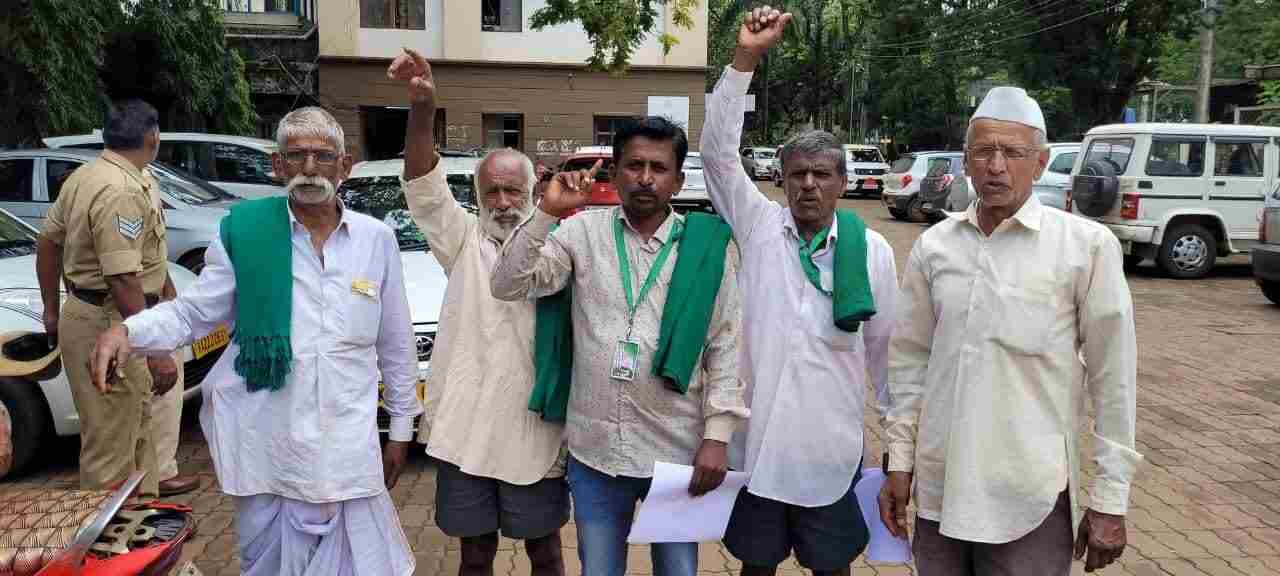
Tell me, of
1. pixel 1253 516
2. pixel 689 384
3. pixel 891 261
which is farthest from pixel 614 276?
pixel 1253 516

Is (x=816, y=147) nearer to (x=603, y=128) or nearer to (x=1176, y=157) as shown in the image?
(x=1176, y=157)

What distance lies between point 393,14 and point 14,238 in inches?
831

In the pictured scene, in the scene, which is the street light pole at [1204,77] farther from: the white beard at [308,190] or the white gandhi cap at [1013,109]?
the white beard at [308,190]

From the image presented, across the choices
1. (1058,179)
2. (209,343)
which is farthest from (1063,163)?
(209,343)

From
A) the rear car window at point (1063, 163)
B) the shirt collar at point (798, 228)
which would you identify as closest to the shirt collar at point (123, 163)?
the shirt collar at point (798, 228)

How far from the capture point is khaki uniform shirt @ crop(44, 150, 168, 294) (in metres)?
4.04

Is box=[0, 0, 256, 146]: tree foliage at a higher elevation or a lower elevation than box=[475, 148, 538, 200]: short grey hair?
higher

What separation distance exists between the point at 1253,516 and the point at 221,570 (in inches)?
197

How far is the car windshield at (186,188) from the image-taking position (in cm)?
977

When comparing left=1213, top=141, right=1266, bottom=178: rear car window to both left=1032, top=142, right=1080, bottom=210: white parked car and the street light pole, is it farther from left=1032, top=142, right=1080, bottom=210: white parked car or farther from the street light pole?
the street light pole

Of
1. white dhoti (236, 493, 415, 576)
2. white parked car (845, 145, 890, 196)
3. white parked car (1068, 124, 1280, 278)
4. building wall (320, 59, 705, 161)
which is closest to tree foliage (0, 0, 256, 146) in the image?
building wall (320, 59, 705, 161)

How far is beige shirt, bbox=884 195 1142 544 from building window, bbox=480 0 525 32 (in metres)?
25.0

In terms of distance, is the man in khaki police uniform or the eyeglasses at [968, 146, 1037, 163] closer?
the eyeglasses at [968, 146, 1037, 163]

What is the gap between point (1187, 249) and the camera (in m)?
13.0
